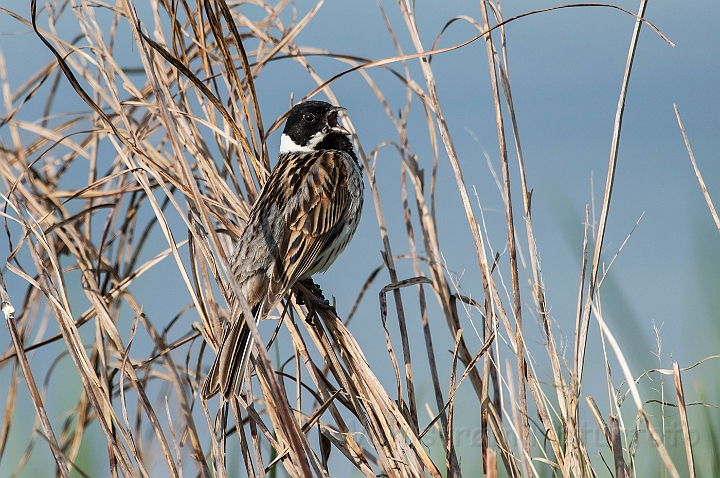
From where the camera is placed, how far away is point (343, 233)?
3.16 m

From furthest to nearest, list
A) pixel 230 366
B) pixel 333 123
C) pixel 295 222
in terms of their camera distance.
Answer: pixel 333 123, pixel 295 222, pixel 230 366

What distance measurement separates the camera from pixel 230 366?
2.14m

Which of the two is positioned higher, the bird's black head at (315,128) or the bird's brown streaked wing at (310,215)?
the bird's black head at (315,128)

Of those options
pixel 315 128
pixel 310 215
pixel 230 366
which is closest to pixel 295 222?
pixel 310 215

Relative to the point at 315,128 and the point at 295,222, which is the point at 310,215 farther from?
the point at 315,128

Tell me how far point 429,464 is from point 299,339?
2.00 feet

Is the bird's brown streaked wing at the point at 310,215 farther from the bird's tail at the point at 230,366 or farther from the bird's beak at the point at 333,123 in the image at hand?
the bird's tail at the point at 230,366

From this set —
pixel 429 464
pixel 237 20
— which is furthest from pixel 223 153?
pixel 429 464

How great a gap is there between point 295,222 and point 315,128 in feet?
2.19

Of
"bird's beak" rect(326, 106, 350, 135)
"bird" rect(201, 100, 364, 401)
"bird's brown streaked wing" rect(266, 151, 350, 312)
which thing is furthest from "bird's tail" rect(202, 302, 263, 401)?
"bird's beak" rect(326, 106, 350, 135)

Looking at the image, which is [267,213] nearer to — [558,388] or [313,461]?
[313,461]

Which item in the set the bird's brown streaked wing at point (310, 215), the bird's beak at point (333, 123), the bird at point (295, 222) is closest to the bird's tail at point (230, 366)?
the bird at point (295, 222)

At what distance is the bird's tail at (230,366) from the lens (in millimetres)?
2133

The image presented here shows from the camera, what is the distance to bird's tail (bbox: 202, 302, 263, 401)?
213cm
